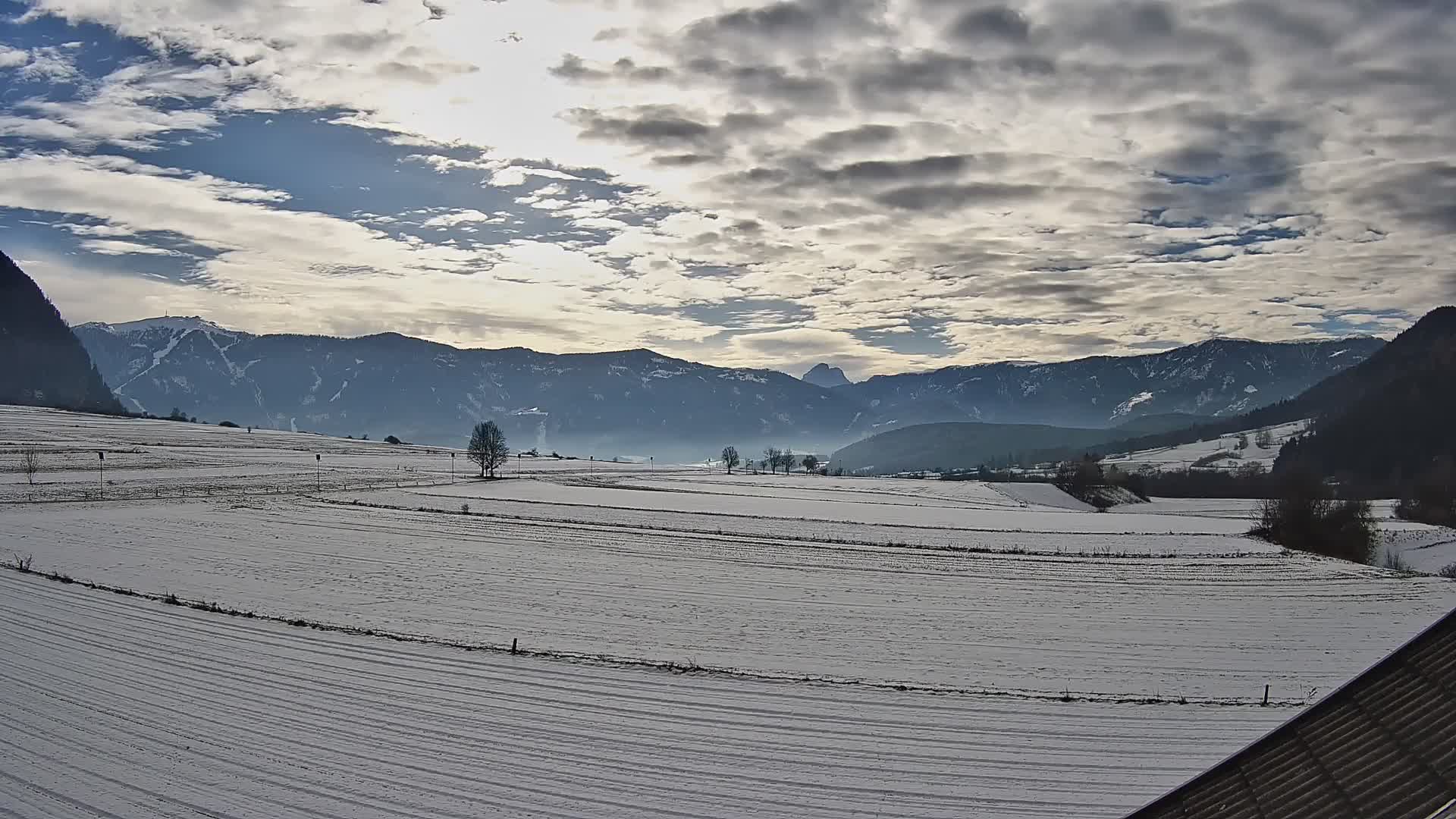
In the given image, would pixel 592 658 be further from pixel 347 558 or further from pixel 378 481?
→ pixel 378 481

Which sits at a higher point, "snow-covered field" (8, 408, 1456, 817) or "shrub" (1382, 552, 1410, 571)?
"snow-covered field" (8, 408, 1456, 817)

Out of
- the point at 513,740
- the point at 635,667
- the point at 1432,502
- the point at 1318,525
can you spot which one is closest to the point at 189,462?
the point at 635,667

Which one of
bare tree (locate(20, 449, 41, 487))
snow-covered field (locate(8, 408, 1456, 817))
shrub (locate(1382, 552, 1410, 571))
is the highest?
bare tree (locate(20, 449, 41, 487))

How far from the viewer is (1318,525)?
246ft

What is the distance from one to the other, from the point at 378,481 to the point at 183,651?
81.0 meters

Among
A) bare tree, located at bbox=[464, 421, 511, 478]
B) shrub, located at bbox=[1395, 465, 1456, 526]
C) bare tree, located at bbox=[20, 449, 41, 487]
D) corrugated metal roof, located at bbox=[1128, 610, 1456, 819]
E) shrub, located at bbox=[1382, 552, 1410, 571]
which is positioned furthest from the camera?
bare tree, located at bbox=[464, 421, 511, 478]

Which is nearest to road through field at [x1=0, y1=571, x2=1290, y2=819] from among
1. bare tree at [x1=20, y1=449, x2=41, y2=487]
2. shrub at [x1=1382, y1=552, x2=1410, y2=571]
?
shrub at [x1=1382, y1=552, x2=1410, y2=571]

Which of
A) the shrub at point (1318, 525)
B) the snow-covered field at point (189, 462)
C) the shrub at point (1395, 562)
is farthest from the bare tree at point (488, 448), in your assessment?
the shrub at point (1395, 562)

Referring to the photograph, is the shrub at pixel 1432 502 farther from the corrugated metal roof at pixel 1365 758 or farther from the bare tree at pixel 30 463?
the bare tree at pixel 30 463

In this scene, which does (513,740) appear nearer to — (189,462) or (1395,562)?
(1395,562)

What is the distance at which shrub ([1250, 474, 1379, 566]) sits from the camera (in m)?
72.2

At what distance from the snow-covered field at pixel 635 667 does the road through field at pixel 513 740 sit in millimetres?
95

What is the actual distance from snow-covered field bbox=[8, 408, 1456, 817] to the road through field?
10 cm

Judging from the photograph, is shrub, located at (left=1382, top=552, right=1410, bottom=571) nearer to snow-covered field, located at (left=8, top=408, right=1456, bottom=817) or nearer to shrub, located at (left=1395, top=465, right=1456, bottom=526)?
snow-covered field, located at (left=8, top=408, right=1456, bottom=817)
